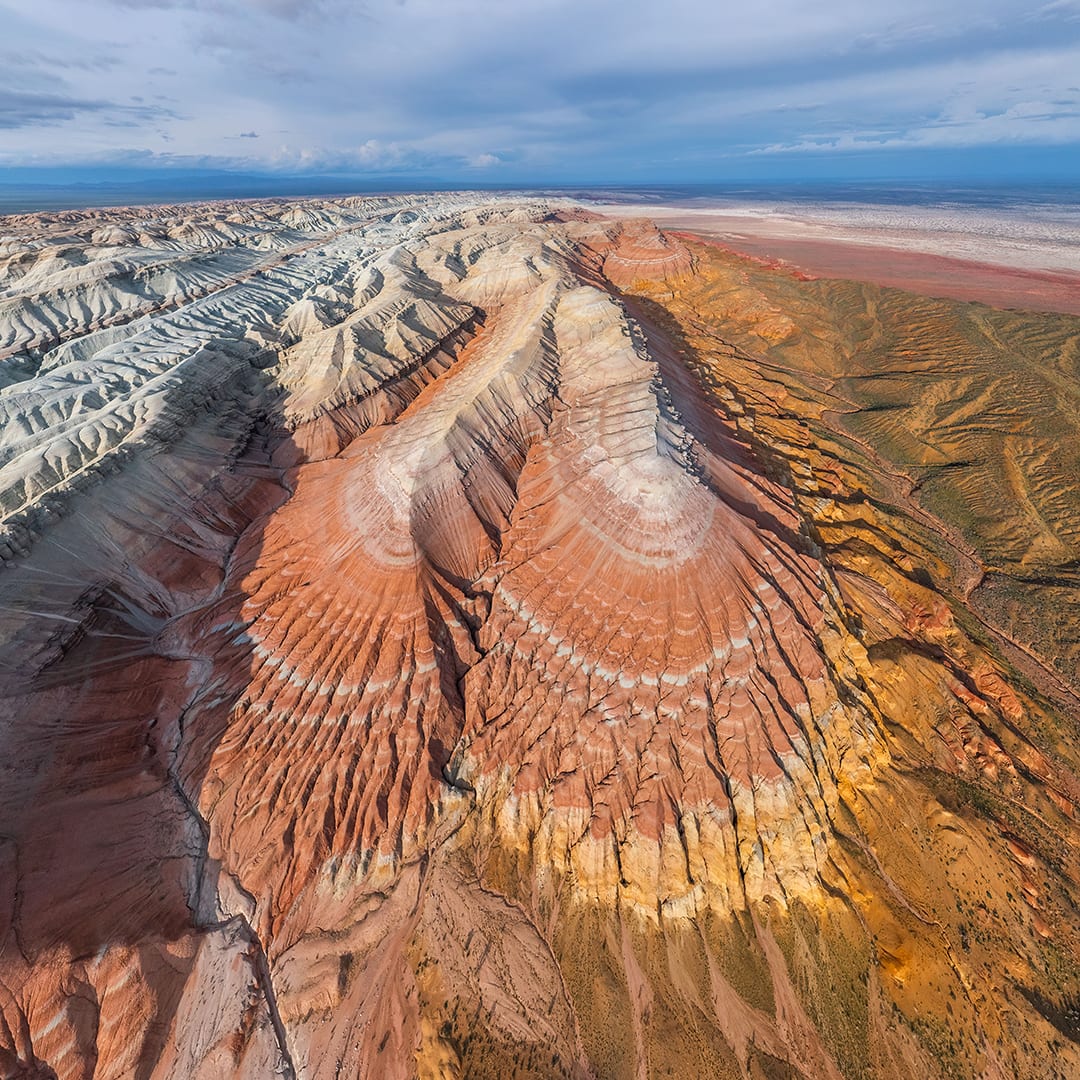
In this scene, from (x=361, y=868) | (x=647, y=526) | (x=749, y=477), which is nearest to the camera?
(x=361, y=868)

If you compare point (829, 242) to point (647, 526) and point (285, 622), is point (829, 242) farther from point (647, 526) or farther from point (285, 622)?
point (285, 622)

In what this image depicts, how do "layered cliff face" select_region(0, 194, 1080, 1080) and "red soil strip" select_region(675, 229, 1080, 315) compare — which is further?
"red soil strip" select_region(675, 229, 1080, 315)

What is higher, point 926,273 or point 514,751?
point 514,751

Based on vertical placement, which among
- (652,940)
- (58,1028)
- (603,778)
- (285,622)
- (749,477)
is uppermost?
(749,477)

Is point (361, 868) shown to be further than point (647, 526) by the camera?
No

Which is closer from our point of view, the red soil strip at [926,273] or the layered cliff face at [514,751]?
the layered cliff face at [514,751]

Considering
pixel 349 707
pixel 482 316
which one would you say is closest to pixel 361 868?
pixel 349 707

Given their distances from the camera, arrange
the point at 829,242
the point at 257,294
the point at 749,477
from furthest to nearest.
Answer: the point at 829,242, the point at 257,294, the point at 749,477

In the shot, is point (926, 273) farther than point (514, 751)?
Yes
